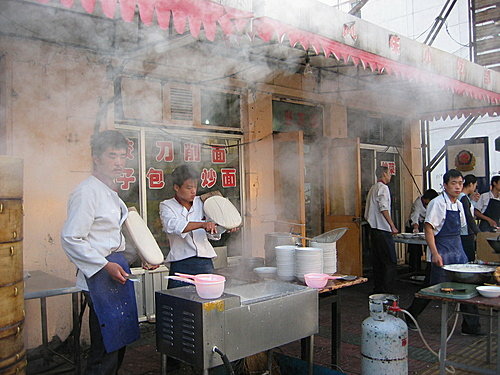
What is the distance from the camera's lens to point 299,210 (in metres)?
6.64

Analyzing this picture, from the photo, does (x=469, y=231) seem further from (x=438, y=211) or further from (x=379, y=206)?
(x=379, y=206)

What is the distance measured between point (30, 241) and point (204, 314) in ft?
9.80

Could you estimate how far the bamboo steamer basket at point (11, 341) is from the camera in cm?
259

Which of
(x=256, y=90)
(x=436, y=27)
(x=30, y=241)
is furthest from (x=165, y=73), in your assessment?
(x=436, y=27)

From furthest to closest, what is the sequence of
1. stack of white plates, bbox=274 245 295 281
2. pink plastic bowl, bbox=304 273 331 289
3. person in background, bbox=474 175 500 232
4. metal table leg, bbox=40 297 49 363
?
person in background, bbox=474 175 500 232 → metal table leg, bbox=40 297 49 363 → stack of white plates, bbox=274 245 295 281 → pink plastic bowl, bbox=304 273 331 289

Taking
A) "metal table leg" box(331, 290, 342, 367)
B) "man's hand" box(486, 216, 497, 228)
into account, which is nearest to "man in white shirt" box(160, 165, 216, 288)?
"metal table leg" box(331, 290, 342, 367)

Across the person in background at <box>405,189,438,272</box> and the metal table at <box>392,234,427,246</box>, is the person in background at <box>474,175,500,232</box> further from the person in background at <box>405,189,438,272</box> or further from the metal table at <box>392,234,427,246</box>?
the metal table at <box>392,234,427,246</box>

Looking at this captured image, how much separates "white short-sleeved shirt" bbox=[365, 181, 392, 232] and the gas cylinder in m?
3.23

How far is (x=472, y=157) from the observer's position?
1006cm

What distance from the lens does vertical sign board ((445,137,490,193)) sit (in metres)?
9.89

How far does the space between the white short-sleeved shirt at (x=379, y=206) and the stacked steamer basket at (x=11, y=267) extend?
5225 millimetres

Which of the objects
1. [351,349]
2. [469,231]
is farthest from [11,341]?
[469,231]

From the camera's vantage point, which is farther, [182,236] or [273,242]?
[273,242]

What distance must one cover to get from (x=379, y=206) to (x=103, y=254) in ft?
15.7
